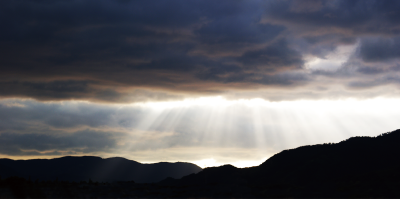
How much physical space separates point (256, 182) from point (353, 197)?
37.5m

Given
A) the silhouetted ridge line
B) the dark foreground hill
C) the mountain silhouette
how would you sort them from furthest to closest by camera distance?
the silhouetted ridge line
the mountain silhouette
the dark foreground hill

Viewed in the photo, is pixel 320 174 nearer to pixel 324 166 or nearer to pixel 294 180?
pixel 324 166

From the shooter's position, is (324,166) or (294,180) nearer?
(294,180)

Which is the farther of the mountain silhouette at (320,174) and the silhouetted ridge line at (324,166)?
the silhouetted ridge line at (324,166)

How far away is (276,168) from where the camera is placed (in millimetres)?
121812

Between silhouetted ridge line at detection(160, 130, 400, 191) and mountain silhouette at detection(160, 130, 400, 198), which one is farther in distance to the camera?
silhouetted ridge line at detection(160, 130, 400, 191)

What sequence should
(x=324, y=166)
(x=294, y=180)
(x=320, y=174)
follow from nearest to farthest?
(x=294, y=180)
(x=320, y=174)
(x=324, y=166)

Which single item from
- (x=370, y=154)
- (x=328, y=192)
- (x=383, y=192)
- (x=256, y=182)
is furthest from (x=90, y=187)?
(x=370, y=154)

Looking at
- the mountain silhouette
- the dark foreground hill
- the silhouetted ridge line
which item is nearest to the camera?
the dark foreground hill

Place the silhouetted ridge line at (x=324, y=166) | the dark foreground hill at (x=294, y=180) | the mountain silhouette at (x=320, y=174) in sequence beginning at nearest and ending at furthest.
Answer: the dark foreground hill at (x=294, y=180) → the mountain silhouette at (x=320, y=174) → the silhouetted ridge line at (x=324, y=166)

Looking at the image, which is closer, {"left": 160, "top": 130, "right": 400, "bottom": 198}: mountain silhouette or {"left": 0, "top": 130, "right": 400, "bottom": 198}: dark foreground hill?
{"left": 0, "top": 130, "right": 400, "bottom": 198}: dark foreground hill

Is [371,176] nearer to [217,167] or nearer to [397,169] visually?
[397,169]

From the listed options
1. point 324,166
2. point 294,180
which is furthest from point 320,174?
point 294,180

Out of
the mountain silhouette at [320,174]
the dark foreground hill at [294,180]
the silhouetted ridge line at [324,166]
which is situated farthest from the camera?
the silhouetted ridge line at [324,166]
